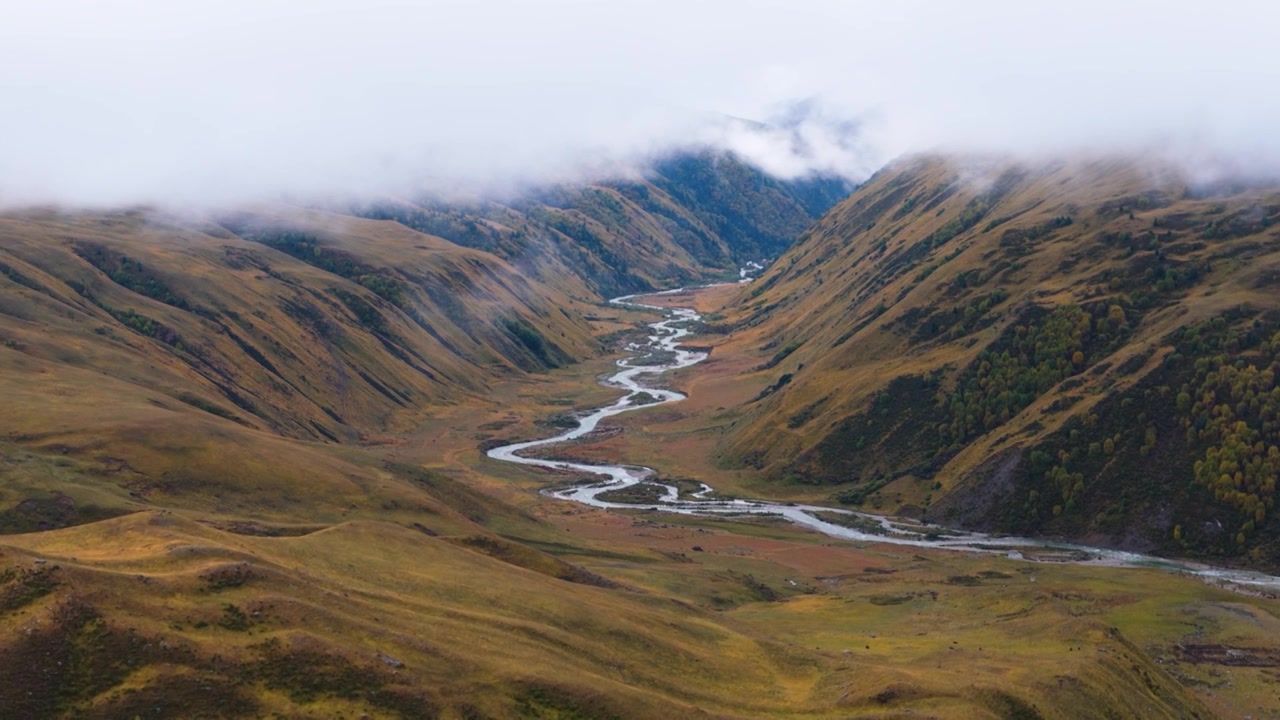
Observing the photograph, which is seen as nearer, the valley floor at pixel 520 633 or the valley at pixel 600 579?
the valley floor at pixel 520 633

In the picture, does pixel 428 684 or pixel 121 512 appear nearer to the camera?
pixel 428 684

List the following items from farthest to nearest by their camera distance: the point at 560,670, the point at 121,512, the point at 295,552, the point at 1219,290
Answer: the point at 1219,290
the point at 121,512
the point at 295,552
the point at 560,670

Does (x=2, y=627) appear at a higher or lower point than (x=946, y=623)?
higher

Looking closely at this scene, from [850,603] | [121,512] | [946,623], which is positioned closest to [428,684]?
[121,512]

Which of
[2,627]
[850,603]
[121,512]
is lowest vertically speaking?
[850,603]

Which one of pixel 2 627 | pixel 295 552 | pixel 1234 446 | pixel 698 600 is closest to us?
pixel 2 627

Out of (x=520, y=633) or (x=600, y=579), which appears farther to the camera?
(x=600, y=579)

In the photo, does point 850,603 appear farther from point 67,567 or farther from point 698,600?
point 67,567

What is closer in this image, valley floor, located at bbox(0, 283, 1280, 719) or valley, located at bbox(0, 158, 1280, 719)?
valley floor, located at bbox(0, 283, 1280, 719)

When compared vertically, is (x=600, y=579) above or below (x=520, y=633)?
below
